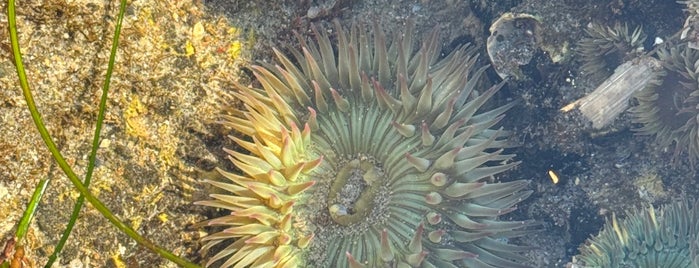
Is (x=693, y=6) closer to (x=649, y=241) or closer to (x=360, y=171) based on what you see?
(x=649, y=241)

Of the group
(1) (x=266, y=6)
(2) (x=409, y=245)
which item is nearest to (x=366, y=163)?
(2) (x=409, y=245)

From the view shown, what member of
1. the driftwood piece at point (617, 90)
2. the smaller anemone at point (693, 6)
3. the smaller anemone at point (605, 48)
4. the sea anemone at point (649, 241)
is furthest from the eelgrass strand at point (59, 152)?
the smaller anemone at point (693, 6)

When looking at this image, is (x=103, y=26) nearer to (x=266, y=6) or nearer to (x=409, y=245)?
(x=266, y=6)

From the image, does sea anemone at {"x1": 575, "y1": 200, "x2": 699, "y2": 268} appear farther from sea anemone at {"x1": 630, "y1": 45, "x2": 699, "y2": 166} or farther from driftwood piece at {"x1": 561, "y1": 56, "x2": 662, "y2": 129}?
driftwood piece at {"x1": 561, "y1": 56, "x2": 662, "y2": 129}

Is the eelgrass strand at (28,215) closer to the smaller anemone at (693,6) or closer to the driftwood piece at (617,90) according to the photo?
the driftwood piece at (617,90)

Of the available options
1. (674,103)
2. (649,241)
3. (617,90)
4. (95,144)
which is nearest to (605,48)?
(617,90)

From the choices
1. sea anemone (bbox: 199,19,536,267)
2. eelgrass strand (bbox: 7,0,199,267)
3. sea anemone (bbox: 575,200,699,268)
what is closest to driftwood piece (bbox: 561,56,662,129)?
sea anemone (bbox: 575,200,699,268)
